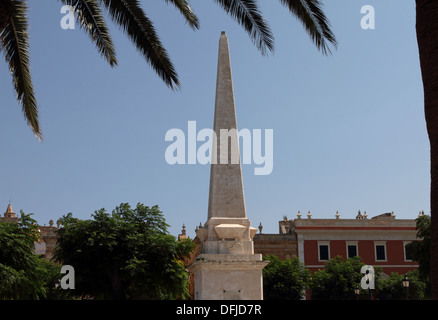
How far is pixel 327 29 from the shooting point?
10992 mm

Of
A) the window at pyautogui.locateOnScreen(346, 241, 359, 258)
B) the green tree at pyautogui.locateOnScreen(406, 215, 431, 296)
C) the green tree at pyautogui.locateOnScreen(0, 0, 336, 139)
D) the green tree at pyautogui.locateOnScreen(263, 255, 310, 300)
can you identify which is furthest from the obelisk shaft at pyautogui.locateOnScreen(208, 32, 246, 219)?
the window at pyautogui.locateOnScreen(346, 241, 359, 258)

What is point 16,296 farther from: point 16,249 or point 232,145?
point 232,145

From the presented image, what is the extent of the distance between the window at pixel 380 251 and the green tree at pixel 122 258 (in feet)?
82.4

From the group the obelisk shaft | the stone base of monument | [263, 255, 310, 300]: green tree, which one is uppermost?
the obelisk shaft

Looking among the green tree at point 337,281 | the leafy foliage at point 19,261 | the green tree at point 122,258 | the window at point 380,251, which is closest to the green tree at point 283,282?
the green tree at point 337,281

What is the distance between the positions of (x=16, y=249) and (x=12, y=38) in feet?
40.3

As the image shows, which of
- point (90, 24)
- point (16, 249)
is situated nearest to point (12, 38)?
point (90, 24)

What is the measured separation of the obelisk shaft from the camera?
60.0ft

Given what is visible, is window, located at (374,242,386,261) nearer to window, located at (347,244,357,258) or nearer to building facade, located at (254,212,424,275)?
building facade, located at (254,212,424,275)

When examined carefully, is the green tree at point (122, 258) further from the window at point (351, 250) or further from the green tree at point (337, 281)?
the window at point (351, 250)

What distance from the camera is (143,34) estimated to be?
37.9 ft

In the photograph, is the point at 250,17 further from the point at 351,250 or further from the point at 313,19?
the point at 351,250

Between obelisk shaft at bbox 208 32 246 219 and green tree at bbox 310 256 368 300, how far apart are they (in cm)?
2421

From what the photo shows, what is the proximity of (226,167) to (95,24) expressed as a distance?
7896 mm
